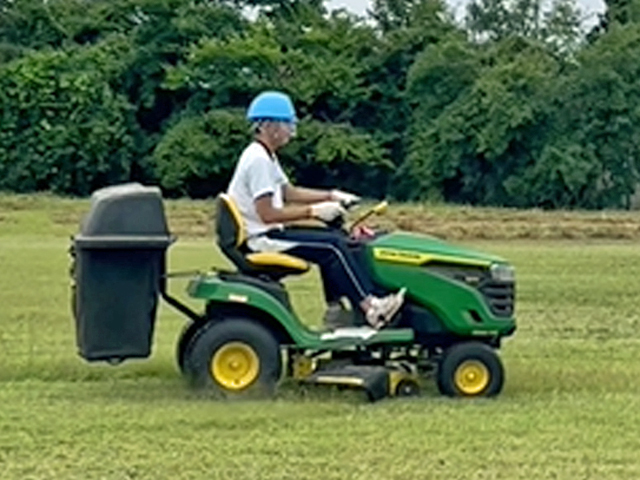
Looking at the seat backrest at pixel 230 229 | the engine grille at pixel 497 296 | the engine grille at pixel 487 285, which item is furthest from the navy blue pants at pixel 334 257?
the engine grille at pixel 497 296

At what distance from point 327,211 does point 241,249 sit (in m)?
0.56

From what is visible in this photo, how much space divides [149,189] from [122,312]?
2.43 feet

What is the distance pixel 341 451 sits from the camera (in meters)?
7.98

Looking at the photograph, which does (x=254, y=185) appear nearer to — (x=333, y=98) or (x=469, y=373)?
(x=469, y=373)

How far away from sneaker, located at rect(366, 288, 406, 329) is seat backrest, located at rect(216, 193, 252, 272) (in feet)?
2.51

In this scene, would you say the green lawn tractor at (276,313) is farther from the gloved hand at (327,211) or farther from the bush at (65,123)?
the bush at (65,123)

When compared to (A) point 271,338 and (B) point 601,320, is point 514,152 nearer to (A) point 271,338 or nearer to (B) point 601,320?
(B) point 601,320

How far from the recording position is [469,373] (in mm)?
10031

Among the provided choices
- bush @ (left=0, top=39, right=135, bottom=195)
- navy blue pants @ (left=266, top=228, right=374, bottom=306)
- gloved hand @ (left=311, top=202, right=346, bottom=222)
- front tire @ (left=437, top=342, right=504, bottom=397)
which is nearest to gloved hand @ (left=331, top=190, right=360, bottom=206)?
gloved hand @ (left=311, top=202, right=346, bottom=222)

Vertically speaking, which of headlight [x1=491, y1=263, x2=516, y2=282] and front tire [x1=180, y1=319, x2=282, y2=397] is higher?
headlight [x1=491, y1=263, x2=516, y2=282]

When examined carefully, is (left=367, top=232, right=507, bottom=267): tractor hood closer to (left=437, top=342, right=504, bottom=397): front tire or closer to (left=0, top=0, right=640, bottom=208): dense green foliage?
(left=437, top=342, right=504, bottom=397): front tire

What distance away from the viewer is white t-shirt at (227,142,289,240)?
9961mm

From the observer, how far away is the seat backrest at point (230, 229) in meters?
9.88

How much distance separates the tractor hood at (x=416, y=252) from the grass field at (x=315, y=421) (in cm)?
81
